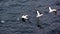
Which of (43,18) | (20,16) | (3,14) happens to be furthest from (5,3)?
(43,18)

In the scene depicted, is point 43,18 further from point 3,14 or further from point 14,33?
point 3,14

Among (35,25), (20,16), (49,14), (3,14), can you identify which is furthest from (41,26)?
(3,14)

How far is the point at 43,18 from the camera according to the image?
2264mm

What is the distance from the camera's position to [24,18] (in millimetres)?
2240

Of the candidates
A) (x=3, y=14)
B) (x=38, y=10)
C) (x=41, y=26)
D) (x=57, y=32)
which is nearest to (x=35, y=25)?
(x=41, y=26)

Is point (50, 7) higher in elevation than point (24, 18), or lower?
higher

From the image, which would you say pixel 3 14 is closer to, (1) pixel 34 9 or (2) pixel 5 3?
(2) pixel 5 3

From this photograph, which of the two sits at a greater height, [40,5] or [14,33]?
[40,5]

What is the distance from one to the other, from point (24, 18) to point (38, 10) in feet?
0.95

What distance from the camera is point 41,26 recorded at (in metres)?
2.24

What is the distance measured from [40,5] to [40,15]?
0.19 metres

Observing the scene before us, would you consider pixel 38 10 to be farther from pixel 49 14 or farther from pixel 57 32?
pixel 57 32

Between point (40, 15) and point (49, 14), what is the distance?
17 cm

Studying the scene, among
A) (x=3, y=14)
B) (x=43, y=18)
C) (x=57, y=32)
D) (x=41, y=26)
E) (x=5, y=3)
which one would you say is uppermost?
(x=5, y=3)
